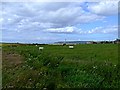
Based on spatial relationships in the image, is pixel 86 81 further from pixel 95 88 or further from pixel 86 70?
pixel 86 70

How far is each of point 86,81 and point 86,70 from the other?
2761 millimetres

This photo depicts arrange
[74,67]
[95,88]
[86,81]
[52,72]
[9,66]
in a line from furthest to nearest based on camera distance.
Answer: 1. [9,66]
2. [74,67]
3. [52,72]
4. [86,81]
5. [95,88]

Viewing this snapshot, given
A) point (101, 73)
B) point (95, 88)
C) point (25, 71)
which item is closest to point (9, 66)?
point (25, 71)

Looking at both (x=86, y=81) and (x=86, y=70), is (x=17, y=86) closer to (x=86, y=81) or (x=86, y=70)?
(x=86, y=81)

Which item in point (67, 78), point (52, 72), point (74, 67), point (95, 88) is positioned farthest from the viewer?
point (74, 67)

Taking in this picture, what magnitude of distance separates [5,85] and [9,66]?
6.06 meters

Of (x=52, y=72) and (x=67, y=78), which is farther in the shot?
(x=52, y=72)

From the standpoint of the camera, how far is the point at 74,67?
18.9m

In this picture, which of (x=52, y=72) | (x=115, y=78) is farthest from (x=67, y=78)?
(x=115, y=78)

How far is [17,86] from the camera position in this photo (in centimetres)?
1526

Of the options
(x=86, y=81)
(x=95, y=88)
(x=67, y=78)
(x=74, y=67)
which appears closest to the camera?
(x=95, y=88)

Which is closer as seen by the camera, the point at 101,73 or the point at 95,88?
the point at 95,88

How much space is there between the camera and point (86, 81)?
1511 cm

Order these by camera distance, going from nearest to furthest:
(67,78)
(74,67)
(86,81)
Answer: (86,81), (67,78), (74,67)
